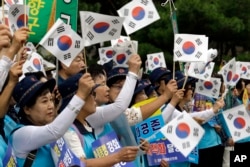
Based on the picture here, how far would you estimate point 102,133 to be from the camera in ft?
14.6

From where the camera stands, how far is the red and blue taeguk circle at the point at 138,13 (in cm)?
576

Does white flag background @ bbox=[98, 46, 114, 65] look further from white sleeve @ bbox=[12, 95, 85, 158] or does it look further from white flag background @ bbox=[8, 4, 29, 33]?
white sleeve @ bbox=[12, 95, 85, 158]

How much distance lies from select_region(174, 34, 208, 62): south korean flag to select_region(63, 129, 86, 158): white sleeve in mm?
2706

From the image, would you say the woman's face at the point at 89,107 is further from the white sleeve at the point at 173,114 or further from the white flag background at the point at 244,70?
the white flag background at the point at 244,70

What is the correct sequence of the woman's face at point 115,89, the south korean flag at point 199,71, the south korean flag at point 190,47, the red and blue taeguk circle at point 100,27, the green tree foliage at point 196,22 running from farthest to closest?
the green tree foliage at point 196,22 → the south korean flag at point 199,71 → the south korean flag at point 190,47 → the woman's face at point 115,89 → the red and blue taeguk circle at point 100,27

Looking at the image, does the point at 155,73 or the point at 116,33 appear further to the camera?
the point at 155,73

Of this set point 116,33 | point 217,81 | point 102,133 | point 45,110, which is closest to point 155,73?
point 217,81

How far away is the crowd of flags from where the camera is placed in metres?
4.42

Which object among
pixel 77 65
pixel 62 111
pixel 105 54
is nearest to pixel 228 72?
pixel 105 54

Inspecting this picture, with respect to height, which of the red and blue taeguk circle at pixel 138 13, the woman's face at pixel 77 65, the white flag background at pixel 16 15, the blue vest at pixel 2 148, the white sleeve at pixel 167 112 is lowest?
the white sleeve at pixel 167 112

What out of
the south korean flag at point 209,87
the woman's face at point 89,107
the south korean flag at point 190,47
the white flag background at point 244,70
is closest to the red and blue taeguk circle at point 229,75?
the south korean flag at point 209,87

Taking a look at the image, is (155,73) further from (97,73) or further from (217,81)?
(97,73)

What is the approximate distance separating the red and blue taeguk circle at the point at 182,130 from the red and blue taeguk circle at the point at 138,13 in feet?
5.02

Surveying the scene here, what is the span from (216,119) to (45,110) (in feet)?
15.2
